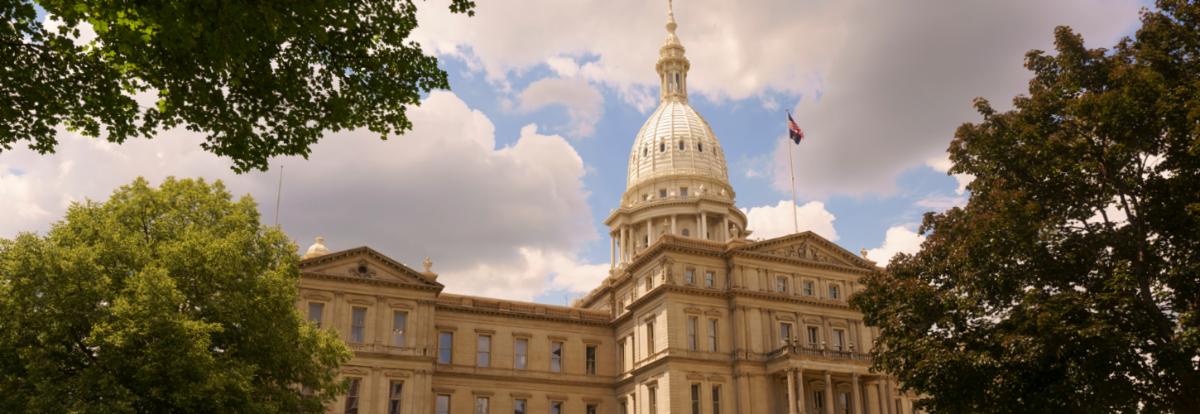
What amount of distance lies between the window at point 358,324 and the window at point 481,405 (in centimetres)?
907

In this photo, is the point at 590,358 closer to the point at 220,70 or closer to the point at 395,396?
the point at 395,396

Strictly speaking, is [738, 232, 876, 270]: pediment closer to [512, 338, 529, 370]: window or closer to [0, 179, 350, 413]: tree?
[512, 338, 529, 370]: window

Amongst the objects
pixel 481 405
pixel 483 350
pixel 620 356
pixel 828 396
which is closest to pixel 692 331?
pixel 620 356

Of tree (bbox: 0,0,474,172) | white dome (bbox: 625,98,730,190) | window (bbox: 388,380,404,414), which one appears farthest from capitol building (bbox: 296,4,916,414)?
tree (bbox: 0,0,474,172)

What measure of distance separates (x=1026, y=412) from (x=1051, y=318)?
334 cm

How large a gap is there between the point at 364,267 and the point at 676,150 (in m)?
43.1

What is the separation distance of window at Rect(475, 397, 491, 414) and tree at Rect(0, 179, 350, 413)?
26120mm

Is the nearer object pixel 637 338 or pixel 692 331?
pixel 692 331

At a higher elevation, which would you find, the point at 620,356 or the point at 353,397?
the point at 620,356

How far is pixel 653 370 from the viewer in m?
53.8

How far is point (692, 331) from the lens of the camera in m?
53.3

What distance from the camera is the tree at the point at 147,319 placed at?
24.5 m

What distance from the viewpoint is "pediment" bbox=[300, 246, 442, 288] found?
168ft

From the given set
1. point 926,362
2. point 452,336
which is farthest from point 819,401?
point 926,362
